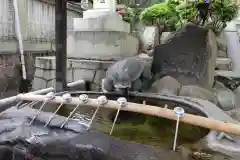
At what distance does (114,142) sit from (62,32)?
2.67 metres

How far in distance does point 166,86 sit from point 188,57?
802 mm

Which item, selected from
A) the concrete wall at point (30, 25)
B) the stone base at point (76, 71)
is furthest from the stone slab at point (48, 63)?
the concrete wall at point (30, 25)

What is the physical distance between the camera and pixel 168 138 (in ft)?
7.41

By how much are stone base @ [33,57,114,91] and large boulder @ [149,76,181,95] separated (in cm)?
140

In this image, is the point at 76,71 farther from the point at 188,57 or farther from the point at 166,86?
the point at 188,57

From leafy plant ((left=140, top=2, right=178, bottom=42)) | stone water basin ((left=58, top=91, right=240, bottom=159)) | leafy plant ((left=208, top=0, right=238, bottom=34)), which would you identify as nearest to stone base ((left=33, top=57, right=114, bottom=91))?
stone water basin ((left=58, top=91, right=240, bottom=159))

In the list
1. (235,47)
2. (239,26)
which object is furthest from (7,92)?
(239,26)

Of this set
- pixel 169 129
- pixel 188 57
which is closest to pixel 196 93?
pixel 188 57

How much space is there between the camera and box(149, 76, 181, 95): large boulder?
4.00 m

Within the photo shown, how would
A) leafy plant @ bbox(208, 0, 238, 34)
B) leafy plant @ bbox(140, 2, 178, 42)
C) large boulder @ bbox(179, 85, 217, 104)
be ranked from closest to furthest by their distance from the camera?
1. large boulder @ bbox(179, 85, 217, 104)
2. leafy plant @ bbox(208, 0, 238, 34)
3. leafy plant @ bbox(140, 2, 178, 42)

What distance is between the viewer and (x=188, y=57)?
4.49m

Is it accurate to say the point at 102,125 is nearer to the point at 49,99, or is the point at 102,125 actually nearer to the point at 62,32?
the point at 49,99

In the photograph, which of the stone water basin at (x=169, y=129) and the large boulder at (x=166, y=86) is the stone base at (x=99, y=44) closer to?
the large boulder at (x=166, y=86)

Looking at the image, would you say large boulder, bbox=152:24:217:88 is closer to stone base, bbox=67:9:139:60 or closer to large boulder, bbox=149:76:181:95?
large boulder, bbox=149:76:181:95
